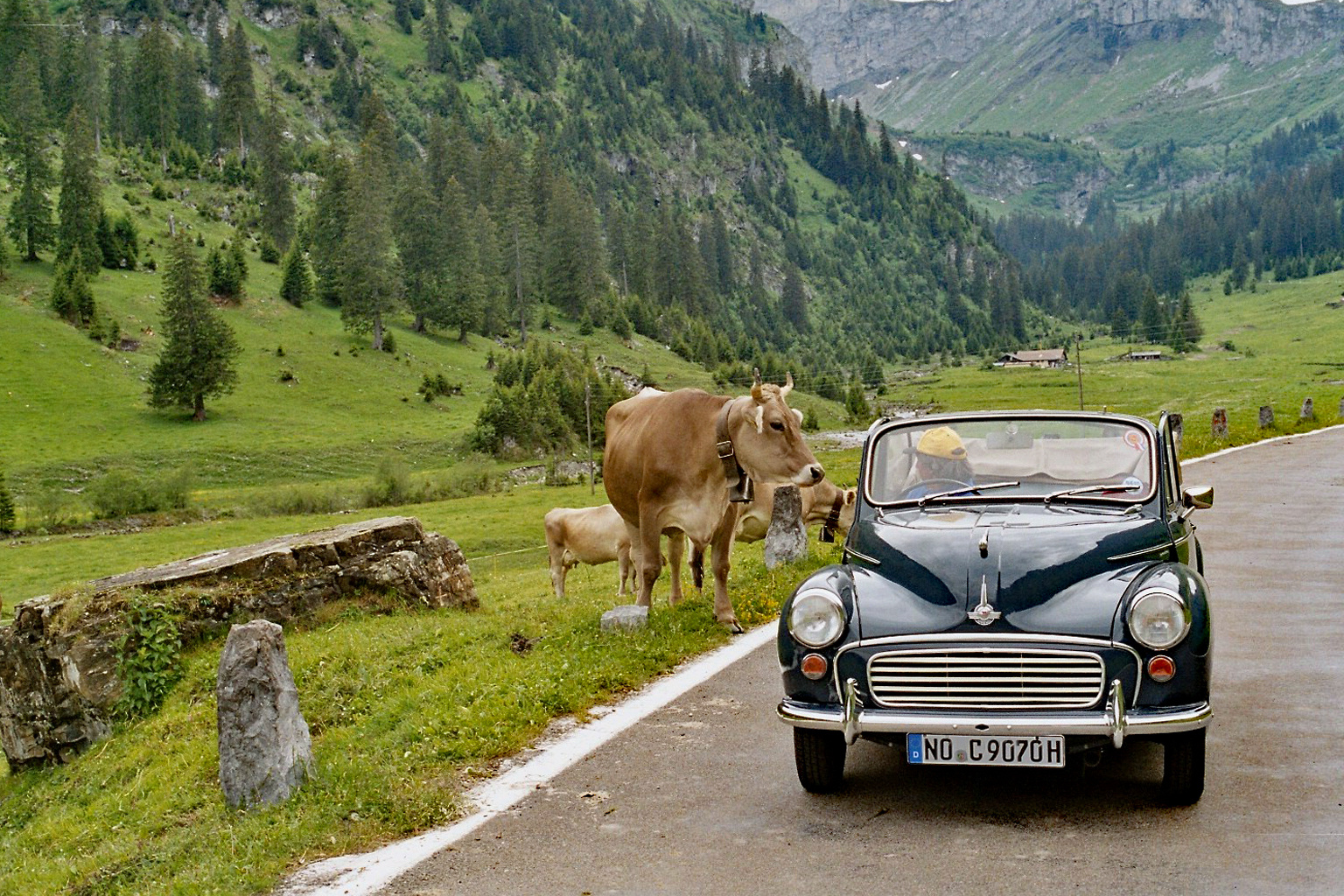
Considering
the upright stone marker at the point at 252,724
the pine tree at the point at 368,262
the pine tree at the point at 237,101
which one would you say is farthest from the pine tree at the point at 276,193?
the upright stone marker at the point at 252,724

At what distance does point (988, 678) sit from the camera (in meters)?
6.50

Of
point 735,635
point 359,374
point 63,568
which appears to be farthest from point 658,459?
point 359,374

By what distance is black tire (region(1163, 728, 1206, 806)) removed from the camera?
648cm

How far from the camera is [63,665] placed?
11883 mm

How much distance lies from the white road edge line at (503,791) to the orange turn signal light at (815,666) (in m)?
1.99

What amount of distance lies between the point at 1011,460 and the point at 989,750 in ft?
8.94

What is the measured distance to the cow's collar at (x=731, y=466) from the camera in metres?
11.2

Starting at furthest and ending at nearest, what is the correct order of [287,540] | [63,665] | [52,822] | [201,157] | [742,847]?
1. [201,157]
2. [287,540]
3. [63,665]
4. [52,822]
5. [742,847]

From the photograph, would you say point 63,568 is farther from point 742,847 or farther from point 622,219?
point 622,219

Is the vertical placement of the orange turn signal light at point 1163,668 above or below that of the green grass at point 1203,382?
below

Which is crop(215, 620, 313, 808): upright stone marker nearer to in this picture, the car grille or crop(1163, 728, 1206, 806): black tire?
the car grille

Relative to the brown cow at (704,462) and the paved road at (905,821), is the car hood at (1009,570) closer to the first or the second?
the paved road at (905,821)

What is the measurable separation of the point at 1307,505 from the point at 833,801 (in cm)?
1934

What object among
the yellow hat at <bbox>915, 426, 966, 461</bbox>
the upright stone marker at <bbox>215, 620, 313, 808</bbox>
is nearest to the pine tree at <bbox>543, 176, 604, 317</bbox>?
the yellow hat at <bbox>915, 426, 966, 461</bbox>
